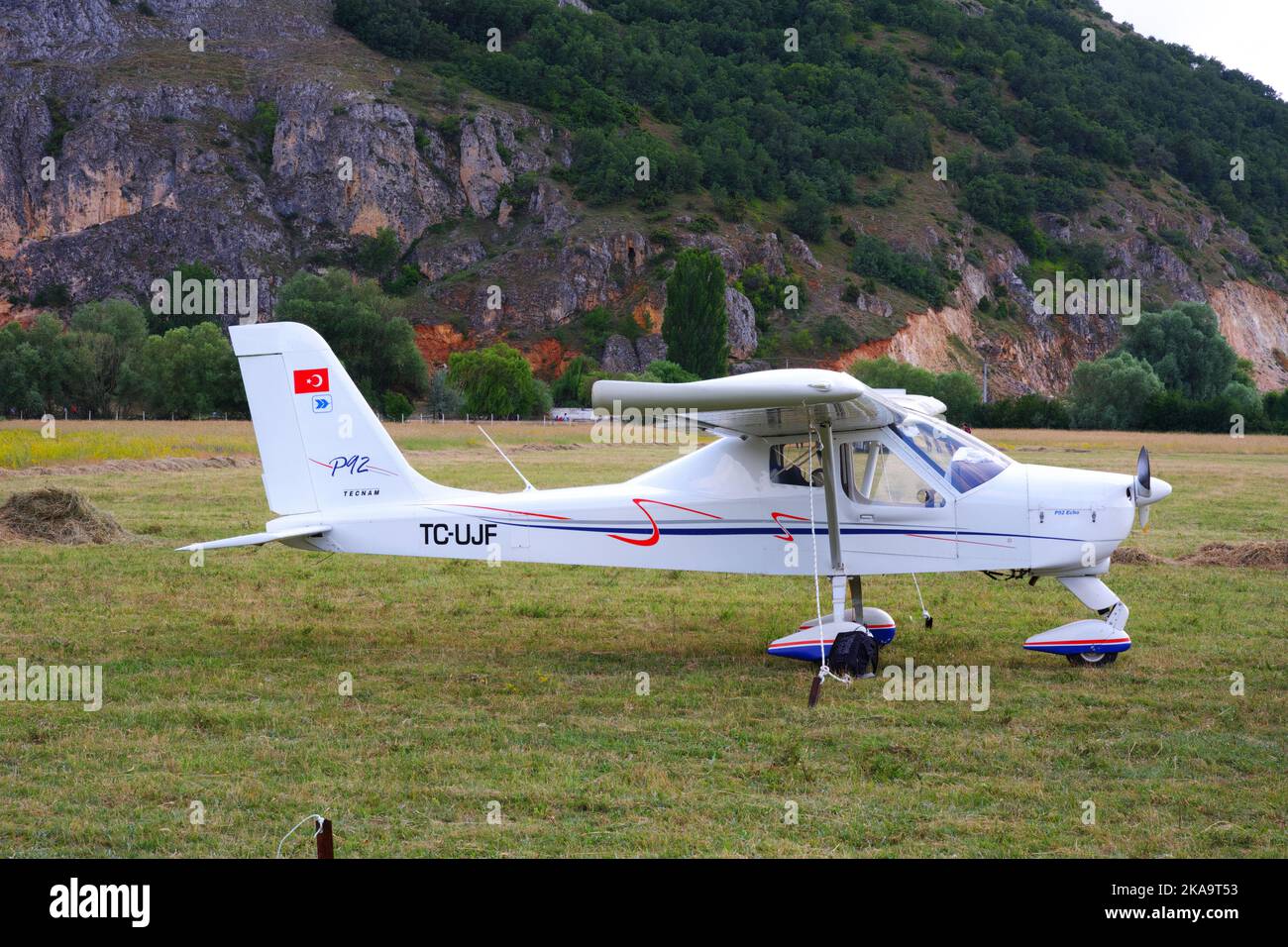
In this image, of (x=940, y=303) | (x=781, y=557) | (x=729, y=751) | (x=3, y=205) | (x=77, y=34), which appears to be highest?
(x=77, y=34)

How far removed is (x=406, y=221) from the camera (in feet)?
480

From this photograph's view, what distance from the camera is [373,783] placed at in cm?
704

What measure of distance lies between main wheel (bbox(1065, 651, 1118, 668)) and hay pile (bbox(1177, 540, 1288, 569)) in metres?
7.30

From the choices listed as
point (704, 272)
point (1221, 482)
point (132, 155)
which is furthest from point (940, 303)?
point (1221, 482)

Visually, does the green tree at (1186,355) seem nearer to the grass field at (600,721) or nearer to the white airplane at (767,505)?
the grass field at (600,721)

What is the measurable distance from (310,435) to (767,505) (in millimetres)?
→ 4085

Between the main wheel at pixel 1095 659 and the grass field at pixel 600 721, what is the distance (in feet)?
0.41

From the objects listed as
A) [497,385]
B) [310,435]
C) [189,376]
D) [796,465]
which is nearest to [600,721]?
[796,465]

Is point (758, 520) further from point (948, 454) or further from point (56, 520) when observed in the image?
point (56, 520)

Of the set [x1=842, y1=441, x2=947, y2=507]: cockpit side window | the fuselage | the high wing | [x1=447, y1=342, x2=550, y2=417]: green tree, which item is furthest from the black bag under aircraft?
[x1=447, y1=342, x2=550, y2=417]: green tree

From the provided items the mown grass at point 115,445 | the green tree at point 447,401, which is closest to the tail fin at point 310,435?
the mown grass at point 115,445

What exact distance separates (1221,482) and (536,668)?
26.7 metres

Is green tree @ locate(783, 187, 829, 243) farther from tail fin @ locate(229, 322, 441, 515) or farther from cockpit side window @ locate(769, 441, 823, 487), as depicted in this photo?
tail fin @ locate(229, 322, 441, 515)

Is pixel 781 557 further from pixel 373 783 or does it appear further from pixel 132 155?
pixel 132 155
